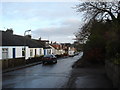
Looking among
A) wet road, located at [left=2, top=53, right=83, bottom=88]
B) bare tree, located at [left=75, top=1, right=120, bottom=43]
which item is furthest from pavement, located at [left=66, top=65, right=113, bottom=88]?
bare tree, located at [left=75, top=1, right=120, bottom=43]

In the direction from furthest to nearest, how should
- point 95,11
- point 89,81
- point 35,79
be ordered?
1. point 95,11
2. point 35,79
3. point 89,81

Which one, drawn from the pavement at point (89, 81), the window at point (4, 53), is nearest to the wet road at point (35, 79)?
the pavement at point (89, 81)

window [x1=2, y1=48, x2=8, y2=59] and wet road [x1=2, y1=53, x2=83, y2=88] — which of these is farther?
window [x1=2, y1=48, x2=8, y2=59]

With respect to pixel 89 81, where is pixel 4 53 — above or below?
above

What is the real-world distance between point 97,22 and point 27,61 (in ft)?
40.6

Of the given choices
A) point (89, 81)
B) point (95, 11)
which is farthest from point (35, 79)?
point (95, 11)

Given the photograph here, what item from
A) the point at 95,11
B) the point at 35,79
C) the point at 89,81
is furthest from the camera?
the point at 95,11

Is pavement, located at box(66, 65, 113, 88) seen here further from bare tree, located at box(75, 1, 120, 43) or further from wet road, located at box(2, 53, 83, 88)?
bare tree, located at box(75, 1, 120, 43)

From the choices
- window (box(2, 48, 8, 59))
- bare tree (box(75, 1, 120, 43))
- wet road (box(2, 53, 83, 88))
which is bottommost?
wet road (box(2, 53, 83, 88))

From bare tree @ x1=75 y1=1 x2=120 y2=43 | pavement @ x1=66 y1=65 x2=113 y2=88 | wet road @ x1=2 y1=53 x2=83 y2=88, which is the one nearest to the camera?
pavement @ x1=66 y1=65 x2=113 y2=88

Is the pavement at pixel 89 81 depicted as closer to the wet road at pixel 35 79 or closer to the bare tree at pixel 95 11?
the wet road at pixel 35 79

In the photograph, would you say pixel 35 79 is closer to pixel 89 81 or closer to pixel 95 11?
pixel 89 81

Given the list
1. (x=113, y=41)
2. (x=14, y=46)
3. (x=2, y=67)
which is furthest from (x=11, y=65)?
(x=113, y=41)

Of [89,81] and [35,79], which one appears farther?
[35,79]
